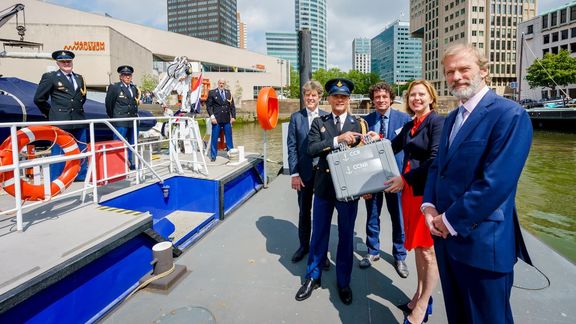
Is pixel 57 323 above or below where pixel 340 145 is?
below

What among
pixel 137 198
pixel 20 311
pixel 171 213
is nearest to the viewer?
pixel 20 311

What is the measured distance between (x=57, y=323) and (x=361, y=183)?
2.37 meters

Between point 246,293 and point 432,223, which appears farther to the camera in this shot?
point 246,293

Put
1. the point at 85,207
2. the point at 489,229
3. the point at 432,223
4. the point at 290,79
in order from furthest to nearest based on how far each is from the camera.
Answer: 1. the point at 290,79
2. the point at 85,207
3. the point at 432,223
4. the point at 489,229

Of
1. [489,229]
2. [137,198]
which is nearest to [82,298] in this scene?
[137,198]

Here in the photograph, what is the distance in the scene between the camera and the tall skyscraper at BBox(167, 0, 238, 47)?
137 m

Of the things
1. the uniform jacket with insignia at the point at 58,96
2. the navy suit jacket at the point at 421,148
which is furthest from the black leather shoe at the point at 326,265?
the uniform jacket with insignia at the point at 58,96

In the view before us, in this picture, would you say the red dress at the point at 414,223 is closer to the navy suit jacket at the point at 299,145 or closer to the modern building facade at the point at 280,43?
the navy suit jacket at the point at 299,145

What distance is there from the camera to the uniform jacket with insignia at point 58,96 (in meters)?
4.65

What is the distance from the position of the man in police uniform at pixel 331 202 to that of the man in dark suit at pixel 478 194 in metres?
1.07

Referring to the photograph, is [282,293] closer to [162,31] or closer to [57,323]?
[57,323]

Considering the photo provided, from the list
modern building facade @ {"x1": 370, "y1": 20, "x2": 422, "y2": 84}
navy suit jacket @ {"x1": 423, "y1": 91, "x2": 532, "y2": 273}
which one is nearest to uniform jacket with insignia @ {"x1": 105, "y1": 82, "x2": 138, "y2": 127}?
navy suit jacket @ {"x1": 423, "y1": 91, "x2": 532, "y2": 273}

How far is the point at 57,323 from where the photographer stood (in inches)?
93.5

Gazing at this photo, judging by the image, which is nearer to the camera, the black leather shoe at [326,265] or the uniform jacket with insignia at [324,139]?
the uniform jacket with insignia at [324,139]
